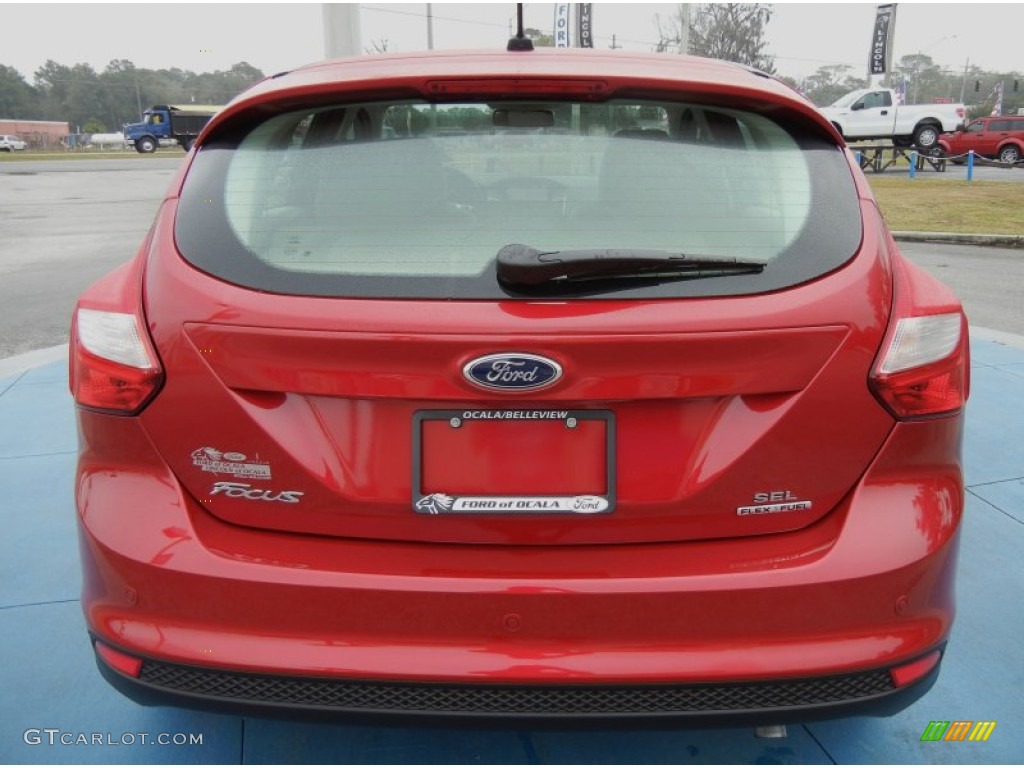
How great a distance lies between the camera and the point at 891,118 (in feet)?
103

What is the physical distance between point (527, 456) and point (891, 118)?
3396cm

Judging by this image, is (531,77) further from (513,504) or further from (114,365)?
(114,365)

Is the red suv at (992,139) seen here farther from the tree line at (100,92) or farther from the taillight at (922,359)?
the tree line at (100,92)

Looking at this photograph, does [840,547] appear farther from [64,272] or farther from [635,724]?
[64,272]

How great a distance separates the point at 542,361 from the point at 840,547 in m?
0.70

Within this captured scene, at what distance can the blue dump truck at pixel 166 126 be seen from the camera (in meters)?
52.8

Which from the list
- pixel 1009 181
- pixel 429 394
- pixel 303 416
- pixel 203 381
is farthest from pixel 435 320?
pixel 1009 181

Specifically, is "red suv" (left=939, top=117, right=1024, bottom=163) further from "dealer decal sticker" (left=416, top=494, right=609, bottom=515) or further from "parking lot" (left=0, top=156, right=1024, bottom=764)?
"dealer decal sticker" (left=416, top=494, right=609, bottom=515)

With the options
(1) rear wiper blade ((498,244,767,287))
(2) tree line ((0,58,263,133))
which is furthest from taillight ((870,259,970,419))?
(2) tree line ((0,58,263,133))

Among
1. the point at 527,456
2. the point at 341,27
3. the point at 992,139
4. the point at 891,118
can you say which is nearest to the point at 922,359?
the point at 527,456

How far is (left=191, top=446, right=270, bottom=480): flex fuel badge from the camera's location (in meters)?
1.77

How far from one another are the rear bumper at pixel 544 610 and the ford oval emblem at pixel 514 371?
0.34m

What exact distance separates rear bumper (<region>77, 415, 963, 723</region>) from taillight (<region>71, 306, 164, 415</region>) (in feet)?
0.24

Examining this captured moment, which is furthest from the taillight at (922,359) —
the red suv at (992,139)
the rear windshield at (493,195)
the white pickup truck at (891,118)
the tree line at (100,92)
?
the tree line at (100,92)
